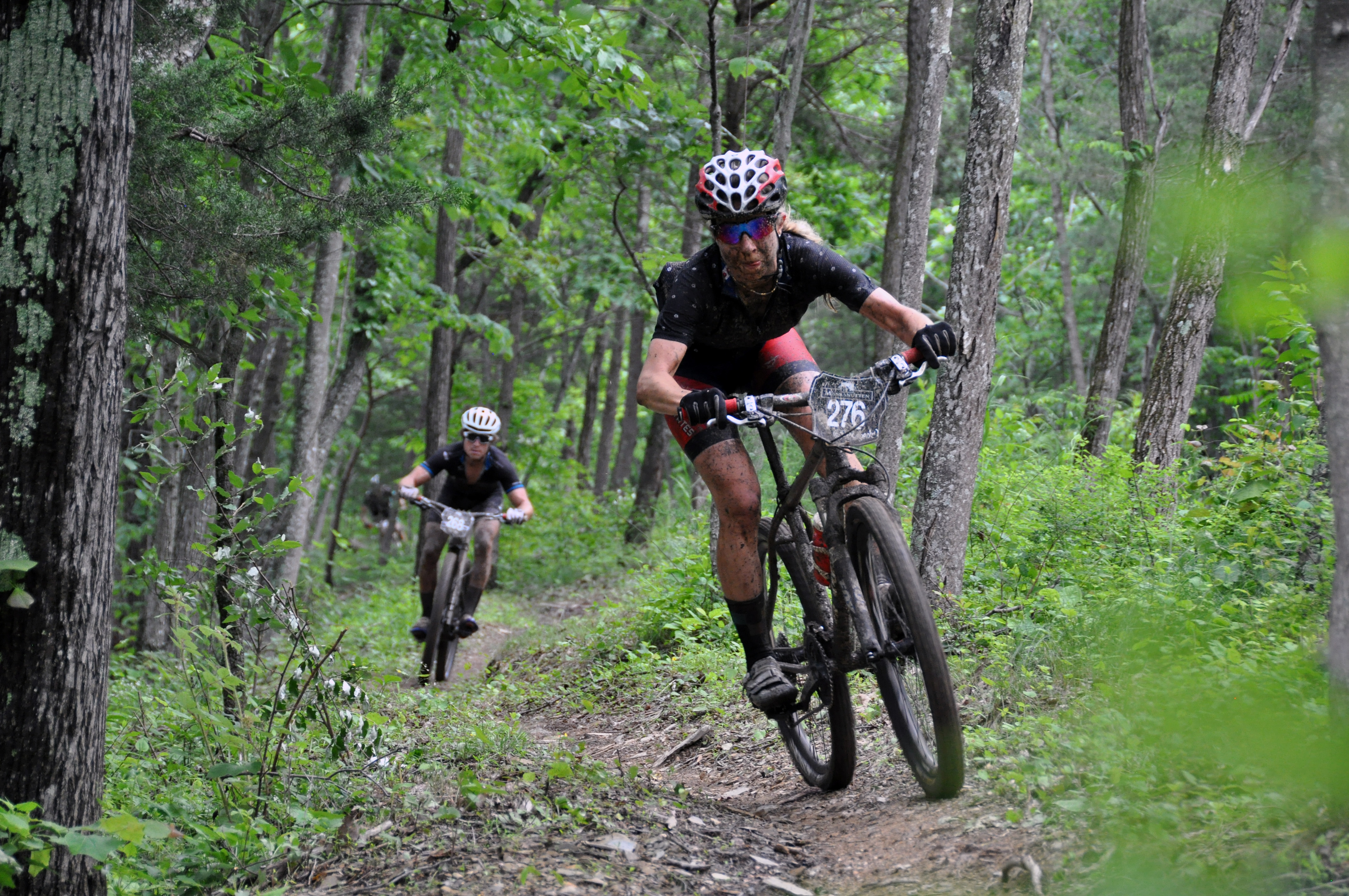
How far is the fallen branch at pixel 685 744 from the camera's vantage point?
5384mm

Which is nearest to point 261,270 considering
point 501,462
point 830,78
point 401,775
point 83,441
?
point 83,441

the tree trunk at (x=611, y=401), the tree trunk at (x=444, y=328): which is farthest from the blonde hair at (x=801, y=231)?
the tree trunk at (x=611, y=401)

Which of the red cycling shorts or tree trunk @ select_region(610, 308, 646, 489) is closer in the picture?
the red cycling shorts

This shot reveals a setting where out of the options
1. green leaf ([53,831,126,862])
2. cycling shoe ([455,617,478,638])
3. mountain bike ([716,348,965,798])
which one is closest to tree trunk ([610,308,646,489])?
cycling shoe ([455,617,478,638])

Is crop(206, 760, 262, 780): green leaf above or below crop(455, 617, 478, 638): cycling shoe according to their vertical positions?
above

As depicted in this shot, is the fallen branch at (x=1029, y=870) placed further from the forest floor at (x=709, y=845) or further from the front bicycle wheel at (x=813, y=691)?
the front bicycle wheel at (x=813, y=691)

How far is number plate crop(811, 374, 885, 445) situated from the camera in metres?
3.72

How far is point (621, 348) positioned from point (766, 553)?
1835cm

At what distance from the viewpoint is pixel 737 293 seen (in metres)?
4.28

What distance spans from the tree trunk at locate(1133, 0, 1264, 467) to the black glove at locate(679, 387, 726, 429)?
5.86 meters

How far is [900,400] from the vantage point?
8180 mm

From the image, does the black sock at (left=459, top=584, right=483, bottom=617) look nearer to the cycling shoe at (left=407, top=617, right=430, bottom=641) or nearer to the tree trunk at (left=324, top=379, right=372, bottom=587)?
the cycling shoe at (left=407, top=617, right=430, bottom=641)

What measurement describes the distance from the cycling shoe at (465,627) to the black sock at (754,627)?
5165 millimetres

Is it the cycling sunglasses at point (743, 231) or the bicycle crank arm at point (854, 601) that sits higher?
the cycling sunglasses at point (743, 231)
